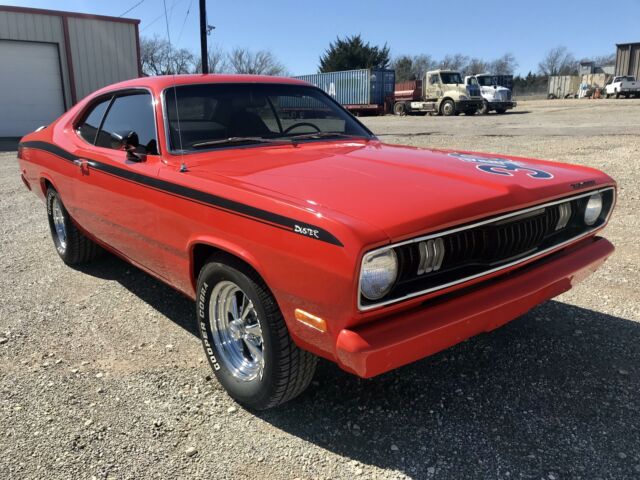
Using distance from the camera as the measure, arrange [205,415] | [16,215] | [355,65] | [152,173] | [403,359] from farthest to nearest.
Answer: [355,65] → [16,215] → [152,173] → [205,415] → [403,359]

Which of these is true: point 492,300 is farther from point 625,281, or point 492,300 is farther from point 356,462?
point 625,281

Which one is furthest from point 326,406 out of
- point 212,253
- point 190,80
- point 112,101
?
point 112,101

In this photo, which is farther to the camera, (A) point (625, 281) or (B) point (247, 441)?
(A) point (625, 281)

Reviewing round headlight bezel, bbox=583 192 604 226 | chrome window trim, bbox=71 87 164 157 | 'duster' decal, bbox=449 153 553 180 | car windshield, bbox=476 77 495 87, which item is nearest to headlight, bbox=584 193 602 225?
round headlight bezel, bbox=583 192 604 226

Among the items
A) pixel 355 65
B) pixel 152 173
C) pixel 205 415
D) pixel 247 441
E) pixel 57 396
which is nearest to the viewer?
pixel 247 441

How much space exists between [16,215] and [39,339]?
4.31m

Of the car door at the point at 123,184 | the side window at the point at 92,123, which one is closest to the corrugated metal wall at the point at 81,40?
the side window at the point at 92,123

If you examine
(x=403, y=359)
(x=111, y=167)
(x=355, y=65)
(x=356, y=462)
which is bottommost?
(x=356, y=462)

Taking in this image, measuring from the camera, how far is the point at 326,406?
2.65 meters

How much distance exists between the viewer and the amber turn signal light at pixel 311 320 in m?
2.02

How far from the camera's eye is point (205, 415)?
2.60 m

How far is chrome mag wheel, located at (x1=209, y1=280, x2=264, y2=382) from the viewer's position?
2611 mm

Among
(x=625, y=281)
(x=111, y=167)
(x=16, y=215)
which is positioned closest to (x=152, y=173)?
(x=111, y=167)

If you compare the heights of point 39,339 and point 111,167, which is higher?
point 111,167
